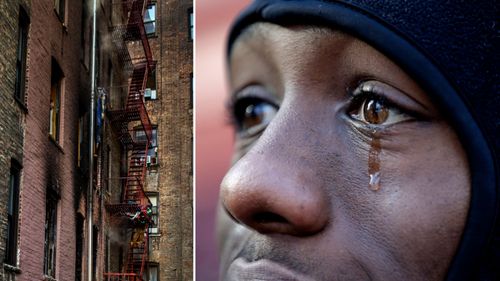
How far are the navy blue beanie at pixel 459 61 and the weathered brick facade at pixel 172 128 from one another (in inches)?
218

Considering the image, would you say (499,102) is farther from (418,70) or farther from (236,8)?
(236,8)

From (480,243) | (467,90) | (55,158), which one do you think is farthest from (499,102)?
(55,158)

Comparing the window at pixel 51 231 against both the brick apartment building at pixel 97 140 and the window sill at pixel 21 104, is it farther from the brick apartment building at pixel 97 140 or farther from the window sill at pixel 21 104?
the window sill at pixel 21 104

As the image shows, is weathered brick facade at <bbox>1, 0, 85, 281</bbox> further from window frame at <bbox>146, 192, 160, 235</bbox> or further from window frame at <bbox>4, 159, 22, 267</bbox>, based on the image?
window frame at <bbox>146, 192, 160, 235</bbox>

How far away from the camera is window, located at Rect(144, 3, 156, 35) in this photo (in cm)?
746

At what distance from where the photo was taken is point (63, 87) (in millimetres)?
7711

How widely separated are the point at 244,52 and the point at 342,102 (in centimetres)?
17

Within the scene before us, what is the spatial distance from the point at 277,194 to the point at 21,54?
6.19 meters

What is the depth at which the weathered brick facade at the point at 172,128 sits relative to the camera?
6645 millimetres

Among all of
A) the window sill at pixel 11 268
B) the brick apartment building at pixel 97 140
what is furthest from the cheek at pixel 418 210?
the window sill at pixel 11 268

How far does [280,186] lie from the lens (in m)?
0.75

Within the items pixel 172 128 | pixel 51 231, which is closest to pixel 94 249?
pixel 51 231

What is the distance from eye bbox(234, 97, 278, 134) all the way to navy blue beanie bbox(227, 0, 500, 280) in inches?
4.3

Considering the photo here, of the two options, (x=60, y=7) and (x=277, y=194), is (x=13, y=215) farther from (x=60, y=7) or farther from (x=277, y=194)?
(x=277, y=194)
